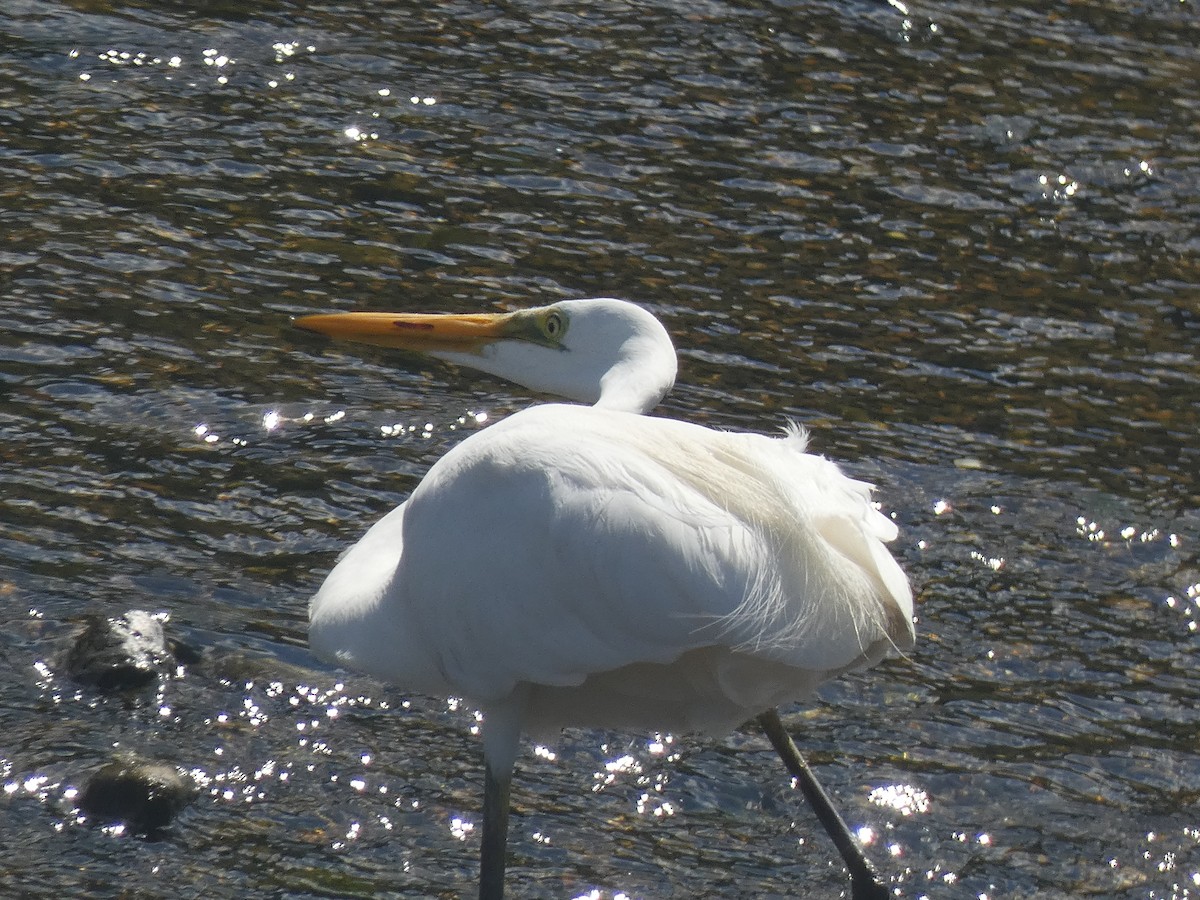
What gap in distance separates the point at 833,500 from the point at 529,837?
3.74 ft

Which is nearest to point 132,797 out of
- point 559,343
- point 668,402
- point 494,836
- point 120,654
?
point 120,654

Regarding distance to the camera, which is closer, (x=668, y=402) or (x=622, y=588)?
(x=622, y=588)

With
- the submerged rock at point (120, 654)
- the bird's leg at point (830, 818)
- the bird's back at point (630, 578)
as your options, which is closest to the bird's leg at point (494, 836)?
the bird's back at point (630, 578)

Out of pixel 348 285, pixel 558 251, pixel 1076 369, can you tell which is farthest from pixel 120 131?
pixel 1076 369

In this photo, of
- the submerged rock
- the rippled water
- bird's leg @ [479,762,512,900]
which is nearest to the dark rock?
the rippled water

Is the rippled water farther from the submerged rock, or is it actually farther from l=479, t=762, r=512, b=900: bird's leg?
l=479, t=762, r=512, b=900: bird's leg

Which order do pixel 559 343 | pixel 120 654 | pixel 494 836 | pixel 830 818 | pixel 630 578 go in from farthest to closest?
pixel 559 343
pixel 120 654
pixel 830 818
pixel 494 836
pixel 630 578

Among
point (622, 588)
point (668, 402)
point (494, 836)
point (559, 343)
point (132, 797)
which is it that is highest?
point (559, 343)

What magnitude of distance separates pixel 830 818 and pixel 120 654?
187cm

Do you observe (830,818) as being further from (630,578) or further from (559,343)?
(559,343)

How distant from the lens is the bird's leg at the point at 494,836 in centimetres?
378

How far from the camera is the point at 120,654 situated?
14.4 ft

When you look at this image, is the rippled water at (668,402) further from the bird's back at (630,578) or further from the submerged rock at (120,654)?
the bird's back at (630,578)

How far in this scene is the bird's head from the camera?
4.30m
